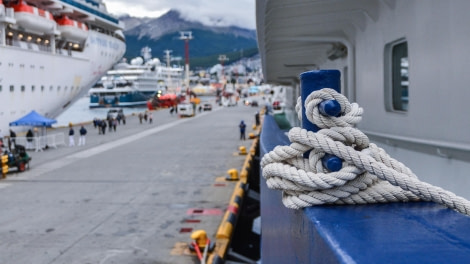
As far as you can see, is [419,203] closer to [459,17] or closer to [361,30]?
[459,17]

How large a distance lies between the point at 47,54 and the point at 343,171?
35.9 metres

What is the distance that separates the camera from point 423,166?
16.2 feet

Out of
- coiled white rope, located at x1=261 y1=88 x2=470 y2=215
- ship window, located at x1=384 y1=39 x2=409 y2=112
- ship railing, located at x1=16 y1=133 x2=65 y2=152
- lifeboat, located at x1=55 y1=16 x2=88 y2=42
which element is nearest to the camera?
coiled white rope, located at x1=261 y1=88 x2=470 y2=215

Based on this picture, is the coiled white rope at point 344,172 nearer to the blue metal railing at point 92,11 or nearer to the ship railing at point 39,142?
the ship railing at point 39,142

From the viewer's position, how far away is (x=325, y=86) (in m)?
2.33

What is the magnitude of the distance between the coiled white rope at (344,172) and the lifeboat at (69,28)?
3904cm

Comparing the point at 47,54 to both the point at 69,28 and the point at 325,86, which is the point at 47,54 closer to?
the point at 69,28

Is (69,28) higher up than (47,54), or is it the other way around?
(69,28)

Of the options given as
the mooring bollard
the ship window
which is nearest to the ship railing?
the ship window

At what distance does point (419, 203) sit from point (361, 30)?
584 cm

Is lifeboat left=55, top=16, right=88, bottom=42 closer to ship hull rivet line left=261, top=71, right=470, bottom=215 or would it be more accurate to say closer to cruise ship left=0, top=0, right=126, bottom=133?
cruise ship left=0, top=0, right=126, bottom=133

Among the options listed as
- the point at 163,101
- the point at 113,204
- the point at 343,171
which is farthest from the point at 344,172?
the point at 163,101

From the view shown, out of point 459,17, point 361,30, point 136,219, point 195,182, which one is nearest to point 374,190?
point 459,17

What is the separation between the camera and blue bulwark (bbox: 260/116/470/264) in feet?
5.09
